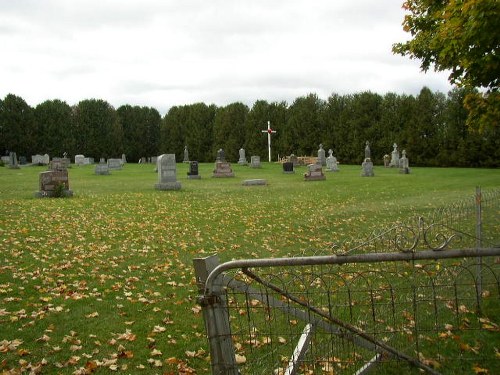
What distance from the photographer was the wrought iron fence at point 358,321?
3.34 metres

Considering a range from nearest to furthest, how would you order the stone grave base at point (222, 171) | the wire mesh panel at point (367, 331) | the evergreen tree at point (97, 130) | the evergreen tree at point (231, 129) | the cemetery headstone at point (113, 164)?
the wire mesh panel at point (367, 331), the stone grave base at point (222, 171), the cemetery headstone at point (113, 164), the evergreen tree at point (231, 129), the evergreen tree at point (97, 130)

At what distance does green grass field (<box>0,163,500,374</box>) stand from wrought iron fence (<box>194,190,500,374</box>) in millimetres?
960

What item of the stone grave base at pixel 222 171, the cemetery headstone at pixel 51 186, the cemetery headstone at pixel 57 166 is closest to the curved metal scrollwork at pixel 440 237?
the cemetery headstone at pixel 51 186

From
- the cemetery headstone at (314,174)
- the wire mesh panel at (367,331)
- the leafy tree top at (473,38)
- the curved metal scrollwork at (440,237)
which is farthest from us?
the cemetery headstone at (314,174)

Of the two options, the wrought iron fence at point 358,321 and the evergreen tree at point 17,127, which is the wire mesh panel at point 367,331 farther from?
the evergreen tree at point 17,127

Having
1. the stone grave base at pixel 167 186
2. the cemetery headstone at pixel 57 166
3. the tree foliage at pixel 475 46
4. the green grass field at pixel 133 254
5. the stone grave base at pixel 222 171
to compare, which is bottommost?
the green grass field at pixel 133 254

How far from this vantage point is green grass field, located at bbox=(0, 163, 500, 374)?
209 inches

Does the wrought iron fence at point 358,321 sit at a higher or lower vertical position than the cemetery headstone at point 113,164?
lower

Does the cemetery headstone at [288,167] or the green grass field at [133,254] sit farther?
the cemetery headstone at [288,167]

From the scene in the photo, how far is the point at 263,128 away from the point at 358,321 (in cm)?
5048

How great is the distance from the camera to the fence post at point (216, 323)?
334 centimetres

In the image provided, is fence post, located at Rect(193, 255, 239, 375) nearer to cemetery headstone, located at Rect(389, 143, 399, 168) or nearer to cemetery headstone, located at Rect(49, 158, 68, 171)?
cemetery headstone, located at Rect(49, 158, 68, 171)

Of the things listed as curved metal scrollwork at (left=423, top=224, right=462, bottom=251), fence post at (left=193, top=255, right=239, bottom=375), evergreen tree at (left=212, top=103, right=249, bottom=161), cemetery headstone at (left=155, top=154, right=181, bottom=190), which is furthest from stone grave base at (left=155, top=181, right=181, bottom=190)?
evergreen tree at (left=212, top=103, right=249, bottom=161)

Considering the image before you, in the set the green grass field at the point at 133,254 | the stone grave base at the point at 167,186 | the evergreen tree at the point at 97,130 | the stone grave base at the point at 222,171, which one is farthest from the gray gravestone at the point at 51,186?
the evergreen tree at the point at 97,130
